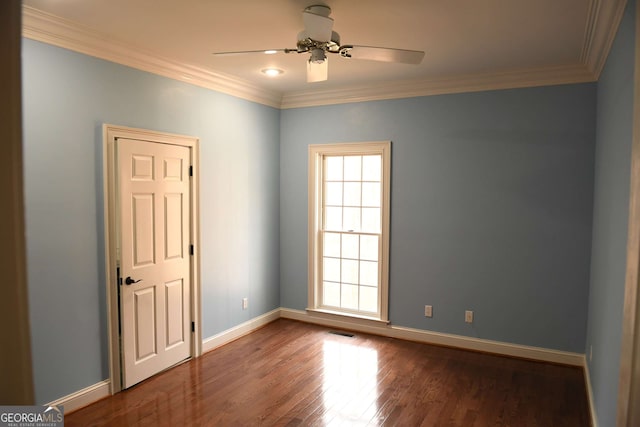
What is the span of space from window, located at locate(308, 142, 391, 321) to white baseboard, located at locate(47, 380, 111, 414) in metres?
2.49

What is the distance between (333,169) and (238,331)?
215 centimetres

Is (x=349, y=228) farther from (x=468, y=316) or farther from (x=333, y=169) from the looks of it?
(x=468, y=316)

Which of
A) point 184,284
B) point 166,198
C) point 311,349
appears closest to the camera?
point 166,198

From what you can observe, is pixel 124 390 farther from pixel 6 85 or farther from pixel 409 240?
pixel 6 85

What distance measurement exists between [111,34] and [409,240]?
3313 mm

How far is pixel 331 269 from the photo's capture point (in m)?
5.28

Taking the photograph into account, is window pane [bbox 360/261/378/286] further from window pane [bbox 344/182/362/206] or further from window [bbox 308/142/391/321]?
window pane [bbox 344/182/362/206]

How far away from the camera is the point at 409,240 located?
15.3 ft

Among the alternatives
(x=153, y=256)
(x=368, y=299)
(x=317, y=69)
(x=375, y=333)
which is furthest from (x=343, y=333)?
(x=317, y=69)

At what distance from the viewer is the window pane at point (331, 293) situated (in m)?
5.25

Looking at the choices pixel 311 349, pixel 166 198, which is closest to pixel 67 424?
pixel 166 198

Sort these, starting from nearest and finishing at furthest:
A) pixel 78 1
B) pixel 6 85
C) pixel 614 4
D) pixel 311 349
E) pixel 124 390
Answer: pixel 6 85
pixel 614 4
pixel 78 1
pixel 124 390
pixel 311 349

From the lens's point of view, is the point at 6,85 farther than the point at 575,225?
No

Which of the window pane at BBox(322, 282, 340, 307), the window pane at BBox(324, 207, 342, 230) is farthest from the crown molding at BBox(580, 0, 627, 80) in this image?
the window pane at BBox(322, 282, 340, 307)
